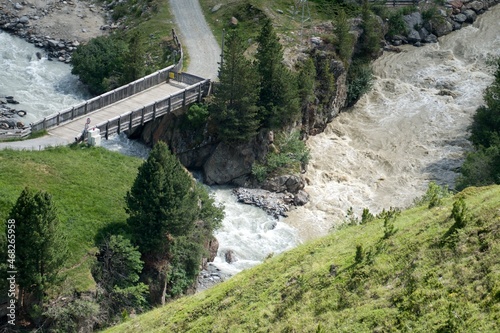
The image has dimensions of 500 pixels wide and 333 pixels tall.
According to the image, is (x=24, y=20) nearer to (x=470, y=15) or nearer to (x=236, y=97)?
(x=236, y=97)

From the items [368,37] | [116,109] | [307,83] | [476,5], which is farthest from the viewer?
[476,5]

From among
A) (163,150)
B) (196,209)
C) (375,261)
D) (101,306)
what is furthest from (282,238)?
(375,261)

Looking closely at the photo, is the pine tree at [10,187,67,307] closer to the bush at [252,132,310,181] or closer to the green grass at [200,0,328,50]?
the bush at [252,132,310,181]

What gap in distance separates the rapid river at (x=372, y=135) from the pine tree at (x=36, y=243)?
13.8 metres

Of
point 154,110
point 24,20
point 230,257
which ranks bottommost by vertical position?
point 230,257

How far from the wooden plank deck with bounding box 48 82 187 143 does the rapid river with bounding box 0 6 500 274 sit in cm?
231

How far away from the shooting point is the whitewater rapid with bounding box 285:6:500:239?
60625 mm

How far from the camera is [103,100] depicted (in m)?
62.4

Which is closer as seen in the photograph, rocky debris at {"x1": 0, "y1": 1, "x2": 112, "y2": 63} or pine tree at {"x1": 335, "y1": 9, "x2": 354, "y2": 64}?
pine tree at {"x1": 335, "y1": 9, "x2": 354, "y2": 64}

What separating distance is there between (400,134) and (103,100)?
83.6 ft

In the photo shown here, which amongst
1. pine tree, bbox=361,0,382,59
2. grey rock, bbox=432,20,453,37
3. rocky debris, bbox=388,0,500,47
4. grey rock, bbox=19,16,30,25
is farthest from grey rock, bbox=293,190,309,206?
grey rock, bbox=19,16,30,25

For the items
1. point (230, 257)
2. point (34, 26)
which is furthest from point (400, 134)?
point (34, 26)

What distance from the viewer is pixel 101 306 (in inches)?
1638

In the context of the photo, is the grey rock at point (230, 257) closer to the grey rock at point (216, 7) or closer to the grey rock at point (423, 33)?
the grey rock at point (216, 7)
